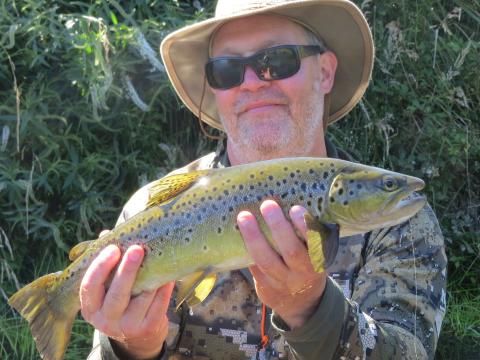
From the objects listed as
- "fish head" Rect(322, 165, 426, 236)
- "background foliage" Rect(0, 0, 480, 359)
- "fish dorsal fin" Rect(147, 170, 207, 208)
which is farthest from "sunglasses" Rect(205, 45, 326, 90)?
"background foliage" Rect(0, 0, 480, 359)

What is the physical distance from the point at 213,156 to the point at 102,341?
1216 millimetres

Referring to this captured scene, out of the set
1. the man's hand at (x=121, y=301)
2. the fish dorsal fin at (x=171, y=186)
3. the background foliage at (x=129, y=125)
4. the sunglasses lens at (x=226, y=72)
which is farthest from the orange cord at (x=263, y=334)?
the background foliage at (x=129, y=125)

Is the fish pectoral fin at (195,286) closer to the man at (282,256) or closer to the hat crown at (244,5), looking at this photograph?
the man at (282,256)

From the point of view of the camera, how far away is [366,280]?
2951mm

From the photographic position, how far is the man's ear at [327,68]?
361cm

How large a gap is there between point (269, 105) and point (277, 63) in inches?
7.4

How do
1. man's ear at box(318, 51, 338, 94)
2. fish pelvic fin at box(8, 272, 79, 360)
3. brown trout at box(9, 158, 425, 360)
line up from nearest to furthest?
brown trout at box(9, 158, 425, 360) → fish pelvic fin at box(8, 272, 79, 360) → man's ear at box(318, 51, 338, 94)

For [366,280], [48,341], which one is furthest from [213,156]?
[48,341]

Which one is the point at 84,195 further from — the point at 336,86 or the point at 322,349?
the point at 322,349

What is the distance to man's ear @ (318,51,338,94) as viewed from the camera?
361 cm

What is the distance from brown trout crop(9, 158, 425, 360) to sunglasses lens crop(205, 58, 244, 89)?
937 millimetres

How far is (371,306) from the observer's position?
2.87 m

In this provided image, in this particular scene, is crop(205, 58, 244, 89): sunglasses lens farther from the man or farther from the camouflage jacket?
the camouflage jacket

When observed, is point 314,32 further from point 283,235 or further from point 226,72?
point 283,235
